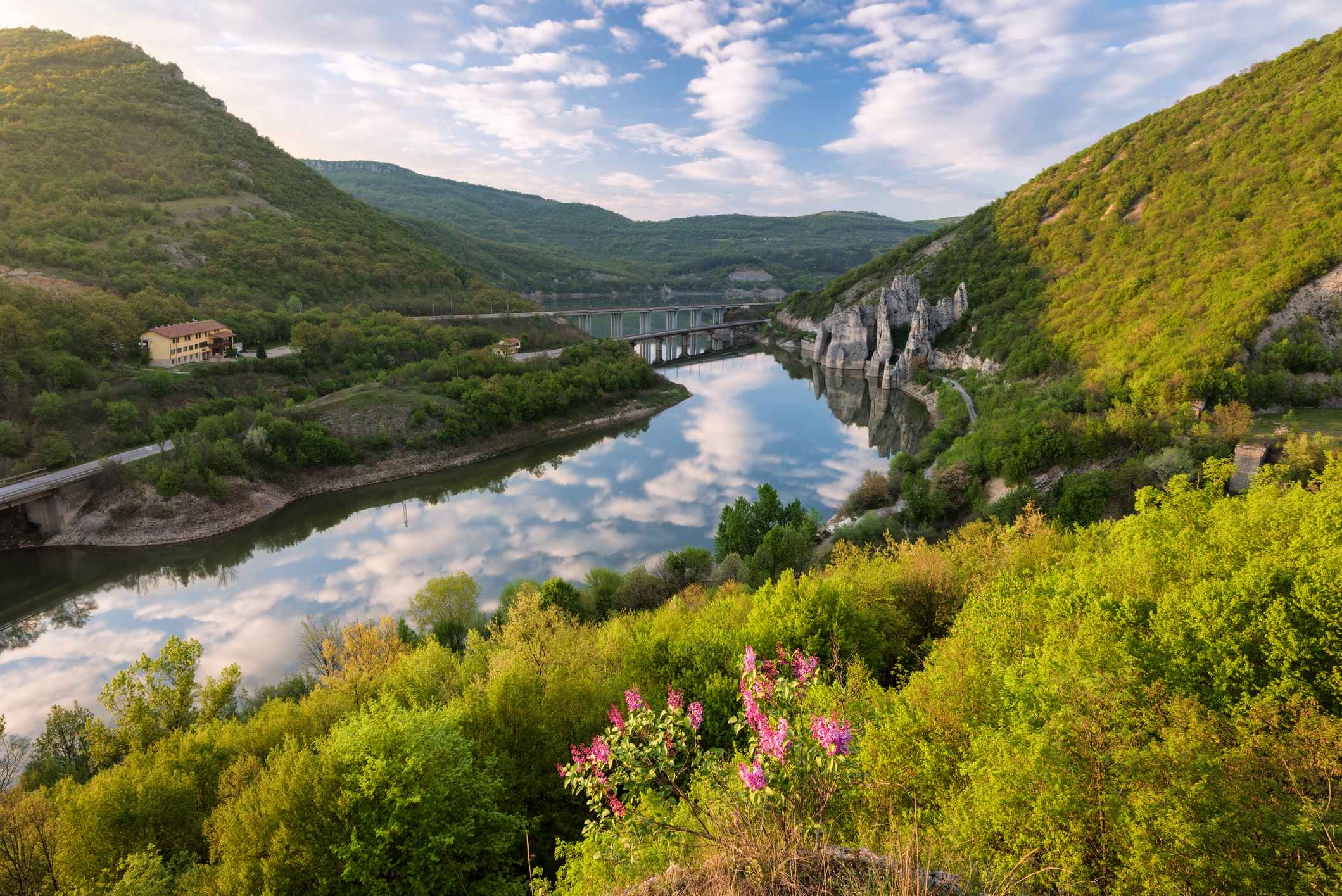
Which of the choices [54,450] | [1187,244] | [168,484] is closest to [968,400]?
[1187,244]

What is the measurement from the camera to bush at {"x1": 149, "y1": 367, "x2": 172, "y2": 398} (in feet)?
134

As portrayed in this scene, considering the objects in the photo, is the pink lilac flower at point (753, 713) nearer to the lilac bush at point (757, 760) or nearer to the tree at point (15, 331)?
the lilac bush at point (757, 760)

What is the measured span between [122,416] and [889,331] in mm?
82238

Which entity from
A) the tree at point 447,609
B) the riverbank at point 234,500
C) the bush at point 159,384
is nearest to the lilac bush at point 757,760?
the tree at point 447,609

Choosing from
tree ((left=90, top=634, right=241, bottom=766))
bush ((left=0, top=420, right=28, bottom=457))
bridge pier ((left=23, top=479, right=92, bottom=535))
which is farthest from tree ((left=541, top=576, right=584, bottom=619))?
bush ((left=0, top=420, right=28, bottom=457))

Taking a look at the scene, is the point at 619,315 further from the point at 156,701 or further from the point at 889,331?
the point at 156,701

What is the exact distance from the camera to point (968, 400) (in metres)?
52.4

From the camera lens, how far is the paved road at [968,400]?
47281mm

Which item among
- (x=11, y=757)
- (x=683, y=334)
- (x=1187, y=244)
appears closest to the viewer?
(x=11, y=757)

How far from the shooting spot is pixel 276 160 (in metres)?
84.1

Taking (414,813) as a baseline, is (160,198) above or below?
above

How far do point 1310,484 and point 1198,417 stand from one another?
17006 millimetres

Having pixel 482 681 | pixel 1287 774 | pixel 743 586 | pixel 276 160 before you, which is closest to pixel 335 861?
pixel 482 681

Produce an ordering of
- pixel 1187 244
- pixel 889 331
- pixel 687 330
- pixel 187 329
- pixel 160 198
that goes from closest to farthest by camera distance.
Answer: pixel 1187 244 → pixel 187 329 → pixel 160 198 → pixel 889 331 → pixel 687 330
